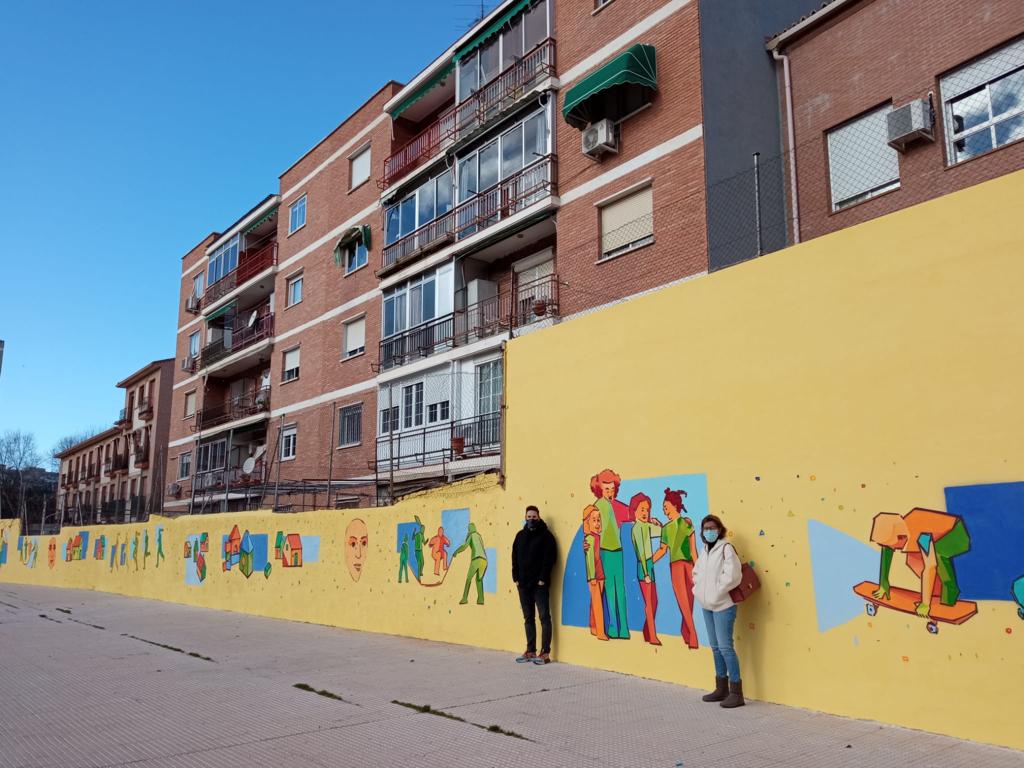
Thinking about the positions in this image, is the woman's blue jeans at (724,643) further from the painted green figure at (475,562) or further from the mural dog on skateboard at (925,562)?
the painted green figure at (475,562)

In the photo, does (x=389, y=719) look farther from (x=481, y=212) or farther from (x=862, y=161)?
(x=481, y=212)

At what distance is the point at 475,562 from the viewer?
1088cm

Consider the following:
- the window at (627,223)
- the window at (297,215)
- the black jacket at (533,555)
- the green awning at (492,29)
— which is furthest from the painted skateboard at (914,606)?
the window at (297,215)

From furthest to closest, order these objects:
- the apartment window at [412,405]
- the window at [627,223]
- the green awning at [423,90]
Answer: the green awning at [423,90]
the apartment window at [412,405]
the window at [627,223]

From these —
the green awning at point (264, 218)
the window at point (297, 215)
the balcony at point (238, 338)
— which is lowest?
the balcony at point (238, 338)

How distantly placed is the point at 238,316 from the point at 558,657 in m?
29.4

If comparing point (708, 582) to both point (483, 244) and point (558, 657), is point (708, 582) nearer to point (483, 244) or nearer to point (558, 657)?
point (558, 657)

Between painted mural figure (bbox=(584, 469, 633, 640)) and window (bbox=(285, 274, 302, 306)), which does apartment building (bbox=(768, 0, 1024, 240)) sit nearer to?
painted mural figure (bbox=(584, 469, 633, 640))

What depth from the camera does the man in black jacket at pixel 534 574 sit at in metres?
9.32

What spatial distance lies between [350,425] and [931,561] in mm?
20574

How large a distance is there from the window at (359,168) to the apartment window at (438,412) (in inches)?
350

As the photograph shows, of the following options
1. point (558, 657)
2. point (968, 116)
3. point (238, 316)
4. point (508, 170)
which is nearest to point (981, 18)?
point (968, 116)

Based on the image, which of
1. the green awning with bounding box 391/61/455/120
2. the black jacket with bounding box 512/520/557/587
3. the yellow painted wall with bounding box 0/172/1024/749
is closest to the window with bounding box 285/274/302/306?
the green awning with bounding box 391/61/455/120

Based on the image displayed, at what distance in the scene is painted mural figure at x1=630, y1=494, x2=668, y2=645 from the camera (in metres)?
8.22
